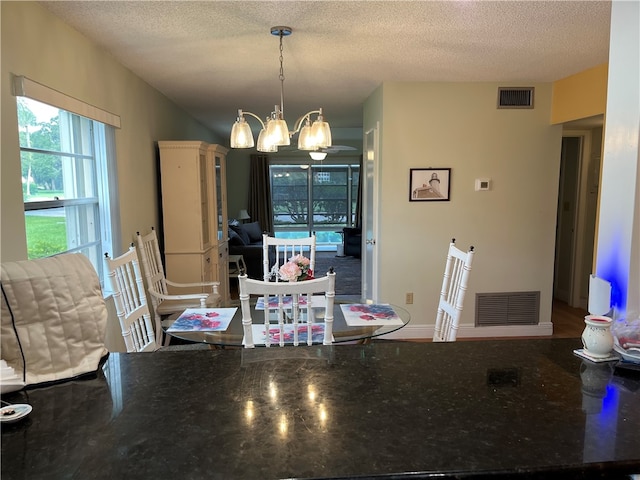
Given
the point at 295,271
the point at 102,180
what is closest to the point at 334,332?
the point at 295,271

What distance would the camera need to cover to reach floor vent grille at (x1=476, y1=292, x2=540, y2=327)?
4291mm

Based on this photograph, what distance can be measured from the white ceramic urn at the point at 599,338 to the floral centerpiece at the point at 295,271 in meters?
1.50

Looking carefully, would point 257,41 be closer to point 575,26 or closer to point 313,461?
point 575,26

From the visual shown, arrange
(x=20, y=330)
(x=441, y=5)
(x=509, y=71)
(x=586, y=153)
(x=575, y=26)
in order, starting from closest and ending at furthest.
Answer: (x=20, y=330) < (x=441, y=5) < (x=575, y=26) < (x=509, y=71) < (x=586, y=153)

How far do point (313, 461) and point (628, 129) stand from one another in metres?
1.44

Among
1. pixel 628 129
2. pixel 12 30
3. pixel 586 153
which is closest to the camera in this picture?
pixel 628 129

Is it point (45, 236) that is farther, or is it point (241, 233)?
point (241, 233)

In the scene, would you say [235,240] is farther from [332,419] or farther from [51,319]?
[332,419]

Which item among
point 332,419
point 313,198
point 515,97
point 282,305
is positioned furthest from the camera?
point 313,198

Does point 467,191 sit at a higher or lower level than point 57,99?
lower

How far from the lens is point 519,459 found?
3.01 ft

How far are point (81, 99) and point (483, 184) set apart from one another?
10.6 ft

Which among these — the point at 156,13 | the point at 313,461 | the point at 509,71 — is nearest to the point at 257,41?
the point at 156,13

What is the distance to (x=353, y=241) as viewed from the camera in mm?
8906
